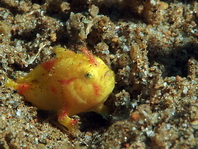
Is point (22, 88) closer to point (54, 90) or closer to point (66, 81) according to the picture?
point (54, 90)

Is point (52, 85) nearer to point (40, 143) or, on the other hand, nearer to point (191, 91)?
point (40, 143)

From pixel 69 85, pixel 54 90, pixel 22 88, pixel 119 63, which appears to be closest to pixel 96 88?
pixel 69 85

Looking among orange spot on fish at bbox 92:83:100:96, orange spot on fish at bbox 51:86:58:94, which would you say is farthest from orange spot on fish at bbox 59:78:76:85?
orange spot on fish at bbox 92:83:100:96

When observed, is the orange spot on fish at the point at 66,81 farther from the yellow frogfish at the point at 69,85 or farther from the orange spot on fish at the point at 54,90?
the orange spot on fish at the point at 54,90

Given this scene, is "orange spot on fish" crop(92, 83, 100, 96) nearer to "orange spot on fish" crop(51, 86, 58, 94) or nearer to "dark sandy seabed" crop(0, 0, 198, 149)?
"dark sandy seabed" crop(0, 0, 198, 149)

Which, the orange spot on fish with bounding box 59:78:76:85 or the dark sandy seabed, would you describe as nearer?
the dark sandy seabed

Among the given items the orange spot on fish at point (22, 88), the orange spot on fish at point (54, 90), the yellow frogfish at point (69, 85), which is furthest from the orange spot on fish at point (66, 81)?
the orange spot on fish at point (22, 88)
